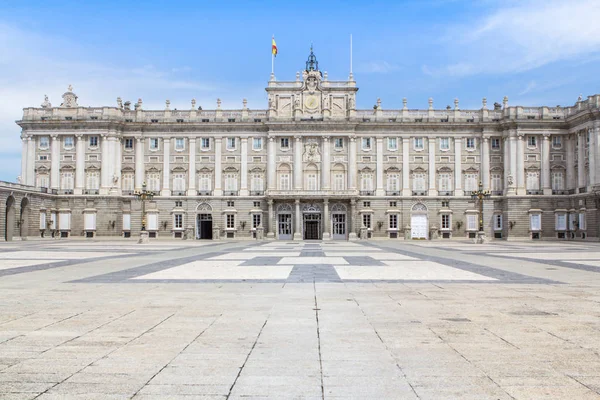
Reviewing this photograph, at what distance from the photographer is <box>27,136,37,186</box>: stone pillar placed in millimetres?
67750

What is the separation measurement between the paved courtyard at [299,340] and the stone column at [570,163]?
56242 millimetres

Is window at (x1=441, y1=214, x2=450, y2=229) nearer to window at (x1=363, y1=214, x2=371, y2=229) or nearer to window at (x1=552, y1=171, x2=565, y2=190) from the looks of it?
window at (x1=363, y1=214, x2=371, y2=229)

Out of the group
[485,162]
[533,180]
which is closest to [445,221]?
[485,162]

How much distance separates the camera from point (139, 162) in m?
68.5

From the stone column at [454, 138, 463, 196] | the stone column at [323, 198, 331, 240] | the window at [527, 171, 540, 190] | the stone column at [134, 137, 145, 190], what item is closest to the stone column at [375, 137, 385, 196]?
the stone column at [323, 198, 331, 240]

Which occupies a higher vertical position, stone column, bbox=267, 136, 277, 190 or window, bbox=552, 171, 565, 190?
Result: stone column, bbox=267, 136, 277, 190

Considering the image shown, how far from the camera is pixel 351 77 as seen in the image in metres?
68.4

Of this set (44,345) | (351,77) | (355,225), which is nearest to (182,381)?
(44,345)

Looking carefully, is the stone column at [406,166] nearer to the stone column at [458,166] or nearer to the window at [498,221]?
the stone column at [458,166]

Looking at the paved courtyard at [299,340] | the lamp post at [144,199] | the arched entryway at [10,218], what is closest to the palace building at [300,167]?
the lamp post at [144,199]

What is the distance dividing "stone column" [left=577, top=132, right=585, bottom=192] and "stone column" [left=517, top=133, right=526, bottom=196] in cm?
589

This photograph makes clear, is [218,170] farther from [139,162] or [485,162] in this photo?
[485,162]

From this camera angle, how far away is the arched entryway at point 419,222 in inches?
2653

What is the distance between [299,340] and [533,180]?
6507cm
